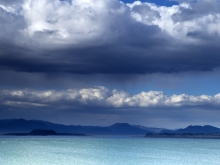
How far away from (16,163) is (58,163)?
6.39 meters

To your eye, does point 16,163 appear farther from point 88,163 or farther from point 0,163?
point 88,163

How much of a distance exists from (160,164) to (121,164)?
21.0 ft

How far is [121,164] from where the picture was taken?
63156 millimetres

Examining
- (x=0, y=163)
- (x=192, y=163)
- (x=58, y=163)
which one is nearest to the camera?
(x=0, y=163)

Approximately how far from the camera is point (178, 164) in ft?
218

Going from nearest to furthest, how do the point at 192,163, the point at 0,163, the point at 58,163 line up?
the point at 0,163 → the point at 58,163 → the point at 192,163

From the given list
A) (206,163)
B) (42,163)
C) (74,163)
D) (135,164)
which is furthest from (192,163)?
(42,163)

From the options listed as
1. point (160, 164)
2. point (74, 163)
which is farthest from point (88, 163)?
point (160, 164)

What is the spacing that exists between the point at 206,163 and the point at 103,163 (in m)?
17.4

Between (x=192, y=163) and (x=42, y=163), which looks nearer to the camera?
(x=42, y=163)

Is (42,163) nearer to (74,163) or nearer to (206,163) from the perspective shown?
(74,163)

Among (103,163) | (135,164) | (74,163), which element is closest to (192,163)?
(135,164)

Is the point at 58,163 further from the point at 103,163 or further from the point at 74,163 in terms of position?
the point at 103,163

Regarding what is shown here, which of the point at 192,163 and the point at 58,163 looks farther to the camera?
the point at 192,163
